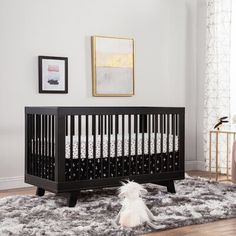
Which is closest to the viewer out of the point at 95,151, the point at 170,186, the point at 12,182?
the point at 95,151

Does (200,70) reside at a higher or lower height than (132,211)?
higher

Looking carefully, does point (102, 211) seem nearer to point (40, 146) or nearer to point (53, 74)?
point (40, 146)

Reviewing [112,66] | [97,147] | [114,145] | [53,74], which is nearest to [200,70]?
[112,66]

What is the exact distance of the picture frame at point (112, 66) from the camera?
5260 millimetres

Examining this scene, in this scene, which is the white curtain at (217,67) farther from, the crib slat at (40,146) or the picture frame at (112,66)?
the crib slat at (40,146)

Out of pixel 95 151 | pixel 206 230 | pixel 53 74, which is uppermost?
pixel 53 74

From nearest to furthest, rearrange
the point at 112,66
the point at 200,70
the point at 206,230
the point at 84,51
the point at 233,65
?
the point at 206,230, the point at 84,51, the point at 112,66, the point at 233,65, the point at 200,70

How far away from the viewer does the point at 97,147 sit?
391 cm

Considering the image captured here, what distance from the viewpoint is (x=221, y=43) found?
559 centimetres

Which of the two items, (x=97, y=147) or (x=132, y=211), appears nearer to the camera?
(x=132, y=211)

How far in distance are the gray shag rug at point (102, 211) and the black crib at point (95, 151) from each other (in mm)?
138

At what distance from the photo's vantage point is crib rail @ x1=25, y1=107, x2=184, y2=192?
3764 mm

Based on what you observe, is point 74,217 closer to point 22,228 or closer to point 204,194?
point 22,228

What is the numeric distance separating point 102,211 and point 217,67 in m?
2.66
